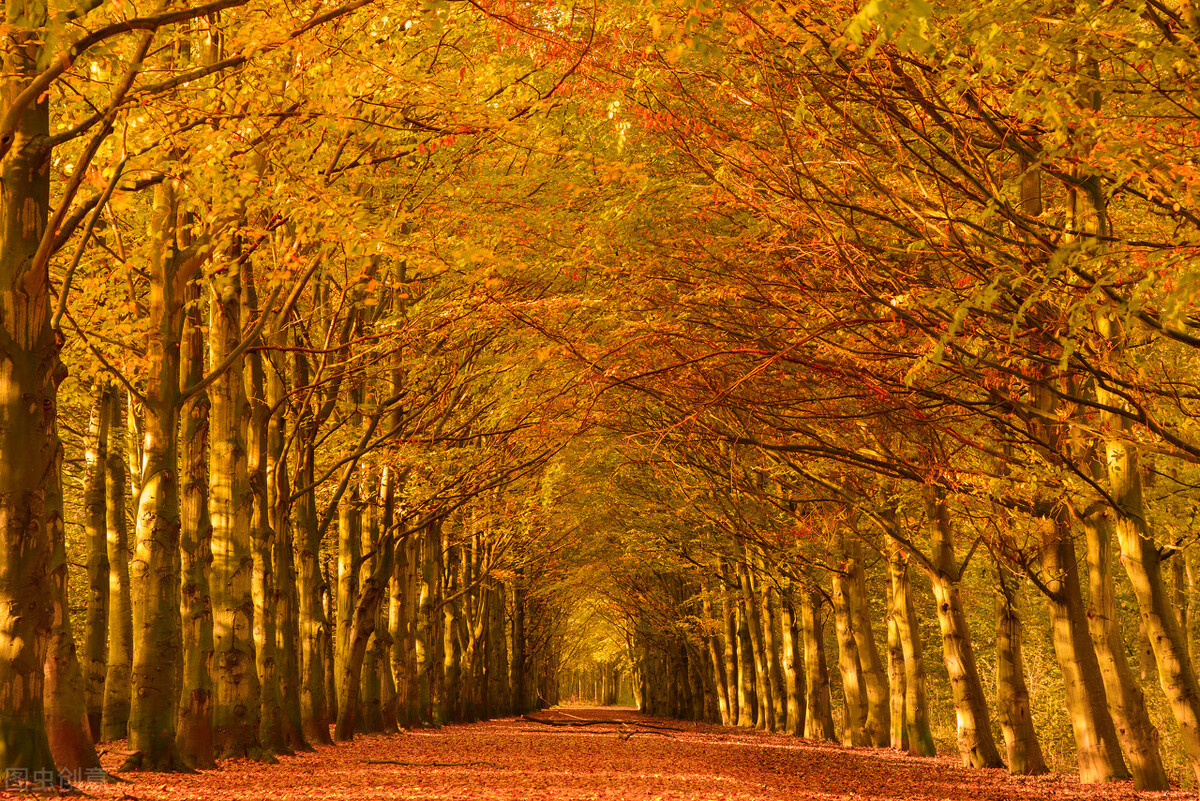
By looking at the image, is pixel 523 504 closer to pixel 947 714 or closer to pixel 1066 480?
pixel 1066 480

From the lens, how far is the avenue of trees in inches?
298

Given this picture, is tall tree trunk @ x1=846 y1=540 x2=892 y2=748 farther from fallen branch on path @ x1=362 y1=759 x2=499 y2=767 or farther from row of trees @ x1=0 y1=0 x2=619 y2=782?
fallen branch on path @ x1=362 y1=759 x2=499 y2=767

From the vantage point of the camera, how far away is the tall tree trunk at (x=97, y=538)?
18.1 metres

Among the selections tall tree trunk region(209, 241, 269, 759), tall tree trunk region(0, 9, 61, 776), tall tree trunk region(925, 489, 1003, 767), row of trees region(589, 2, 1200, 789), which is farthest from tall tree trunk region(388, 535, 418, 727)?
tall tree trunk region(0, 9, 61, 776)

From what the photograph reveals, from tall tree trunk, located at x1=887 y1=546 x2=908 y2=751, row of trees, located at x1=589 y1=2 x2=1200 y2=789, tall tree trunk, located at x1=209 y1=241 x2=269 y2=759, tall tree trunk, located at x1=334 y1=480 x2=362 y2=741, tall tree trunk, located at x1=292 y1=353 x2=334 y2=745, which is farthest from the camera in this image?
tall tree trunk, located at x1=887 y1=546 x2=908 y2=751

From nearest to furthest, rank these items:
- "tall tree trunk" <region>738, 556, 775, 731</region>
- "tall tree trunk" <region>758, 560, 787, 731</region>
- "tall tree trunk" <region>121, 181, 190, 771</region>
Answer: "tall tree trunk" <region>121, 181, 190, 771</region> < "tall tree trunk" <region>758, 560, 787, 731</region> < "tall tree trunk" <region>738, 556, 775, 731</region>

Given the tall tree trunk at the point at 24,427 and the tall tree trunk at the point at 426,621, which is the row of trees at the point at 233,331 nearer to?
the tall tree trunk at the point at 24,427

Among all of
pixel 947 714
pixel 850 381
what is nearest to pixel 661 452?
pixel 850 381

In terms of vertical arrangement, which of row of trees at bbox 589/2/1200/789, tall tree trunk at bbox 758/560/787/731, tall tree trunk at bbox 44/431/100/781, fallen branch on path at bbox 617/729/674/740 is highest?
row of trees at bbox 589/2/1200/789

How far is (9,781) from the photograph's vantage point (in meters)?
7.53

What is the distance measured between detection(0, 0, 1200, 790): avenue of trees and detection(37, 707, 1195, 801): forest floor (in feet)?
2.66

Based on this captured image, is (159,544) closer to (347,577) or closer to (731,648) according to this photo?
(347,577)

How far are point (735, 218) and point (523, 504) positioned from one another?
1739cm

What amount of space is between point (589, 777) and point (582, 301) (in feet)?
22.7
